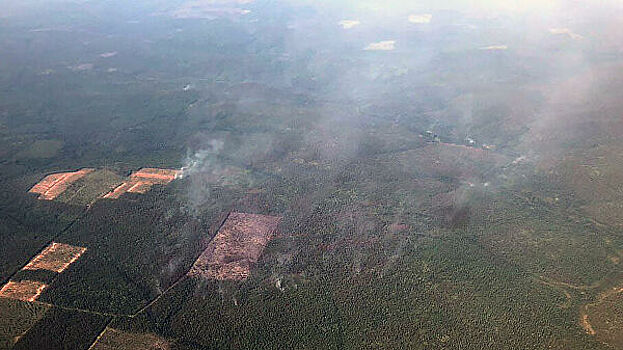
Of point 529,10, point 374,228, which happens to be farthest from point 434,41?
point 374,228

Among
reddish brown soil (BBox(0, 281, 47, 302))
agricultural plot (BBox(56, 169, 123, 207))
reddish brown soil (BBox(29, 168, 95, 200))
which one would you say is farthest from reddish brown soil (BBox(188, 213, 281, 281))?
reddish brown soil (BBox(29, 168, 95, 200))

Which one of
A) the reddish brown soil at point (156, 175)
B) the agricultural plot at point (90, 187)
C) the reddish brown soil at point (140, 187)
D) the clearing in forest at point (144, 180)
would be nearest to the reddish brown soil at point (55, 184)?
the agricultural plot at point (90, 187)

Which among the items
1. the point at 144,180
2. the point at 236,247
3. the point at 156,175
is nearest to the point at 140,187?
the point at 144,180

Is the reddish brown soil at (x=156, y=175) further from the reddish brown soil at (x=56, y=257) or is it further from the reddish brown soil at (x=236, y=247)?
the reddish brown soil at (x=56, y=257)

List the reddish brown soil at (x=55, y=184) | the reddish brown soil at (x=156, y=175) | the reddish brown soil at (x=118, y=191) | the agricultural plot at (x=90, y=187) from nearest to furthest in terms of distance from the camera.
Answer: the agricultural plot at (x=90, y=187) → the reddish brown soil at (x=118, y=191) → the reddish brown soil at (x=55, y=184) → the reddish brown soil at (x=156, y=175)

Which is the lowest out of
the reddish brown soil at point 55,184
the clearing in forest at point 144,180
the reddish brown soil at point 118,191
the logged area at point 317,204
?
the logged area at point 317,204

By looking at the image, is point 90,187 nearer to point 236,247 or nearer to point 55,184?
point 55,184
